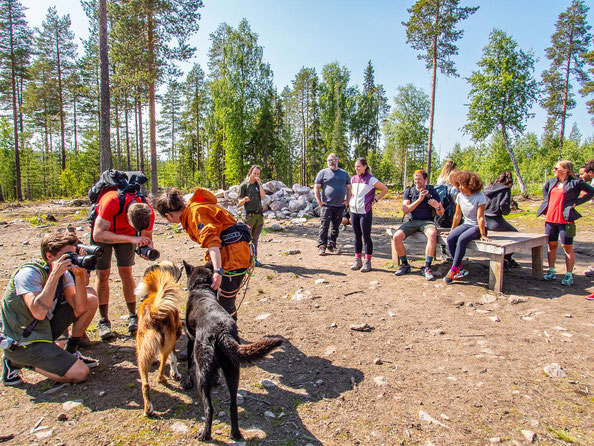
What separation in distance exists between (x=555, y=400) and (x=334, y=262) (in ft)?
15.8

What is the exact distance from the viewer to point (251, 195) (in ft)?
23.5

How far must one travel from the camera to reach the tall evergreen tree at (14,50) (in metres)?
23.7

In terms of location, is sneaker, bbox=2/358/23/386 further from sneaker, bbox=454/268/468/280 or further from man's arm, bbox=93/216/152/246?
sneaker, bbox=454/268/468/280

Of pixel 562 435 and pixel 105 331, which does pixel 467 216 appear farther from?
pixel 105 331

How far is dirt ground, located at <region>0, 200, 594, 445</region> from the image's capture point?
2.41 m

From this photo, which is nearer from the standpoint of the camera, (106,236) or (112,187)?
(106,236)

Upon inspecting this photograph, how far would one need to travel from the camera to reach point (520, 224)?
11.1 metres

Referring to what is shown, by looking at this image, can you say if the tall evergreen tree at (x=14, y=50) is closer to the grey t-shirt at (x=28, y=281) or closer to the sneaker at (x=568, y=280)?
the grey t-shirt at (x=28, y=281)

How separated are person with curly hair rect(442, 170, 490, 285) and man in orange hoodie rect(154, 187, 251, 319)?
3.86 metres

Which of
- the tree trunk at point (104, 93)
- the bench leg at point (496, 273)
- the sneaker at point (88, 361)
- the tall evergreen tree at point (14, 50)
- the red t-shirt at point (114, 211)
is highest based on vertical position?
the tall evergreen tree at point (14, 50)

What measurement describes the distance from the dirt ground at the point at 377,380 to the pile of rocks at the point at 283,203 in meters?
8.91

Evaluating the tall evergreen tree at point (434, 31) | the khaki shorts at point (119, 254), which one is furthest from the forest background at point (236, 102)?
the khaki shorts at point (119, 254)

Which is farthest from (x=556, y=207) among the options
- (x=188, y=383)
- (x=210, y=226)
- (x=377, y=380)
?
(x=188, y=383)

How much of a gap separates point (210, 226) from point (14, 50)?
32420 mm
